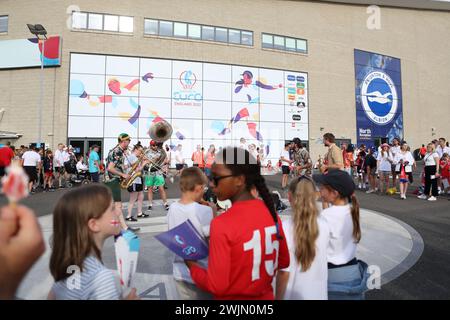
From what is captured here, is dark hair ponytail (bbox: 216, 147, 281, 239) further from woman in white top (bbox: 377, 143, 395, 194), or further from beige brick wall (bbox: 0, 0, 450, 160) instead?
beige brick wall (bbox: 0, 0, 450, 160)

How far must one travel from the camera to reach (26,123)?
768 inches

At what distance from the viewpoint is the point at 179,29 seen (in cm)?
2111

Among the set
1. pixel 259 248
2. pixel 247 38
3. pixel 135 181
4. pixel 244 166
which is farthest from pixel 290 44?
pixel 259 248

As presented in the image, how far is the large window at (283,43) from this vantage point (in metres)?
23.1

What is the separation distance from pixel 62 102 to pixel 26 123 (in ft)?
10.5

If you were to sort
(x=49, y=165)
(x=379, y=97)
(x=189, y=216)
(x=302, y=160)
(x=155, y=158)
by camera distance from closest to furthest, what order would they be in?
1. (x=189, y=216)
2. (x=155, y=158)
3. (x=302, y=160)
4. (x=49, y=165)
5. (x=379, y=97)

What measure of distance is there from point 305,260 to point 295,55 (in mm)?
24926

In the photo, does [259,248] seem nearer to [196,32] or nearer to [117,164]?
[117,164]

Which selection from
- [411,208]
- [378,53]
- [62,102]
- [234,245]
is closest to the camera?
[234,245]

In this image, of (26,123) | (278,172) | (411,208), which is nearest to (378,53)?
(278,172)

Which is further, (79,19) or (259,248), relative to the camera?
(79,19)

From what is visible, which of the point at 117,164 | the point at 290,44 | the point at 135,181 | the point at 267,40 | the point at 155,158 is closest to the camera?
the point at 117,164

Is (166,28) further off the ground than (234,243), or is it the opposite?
(166,28)
